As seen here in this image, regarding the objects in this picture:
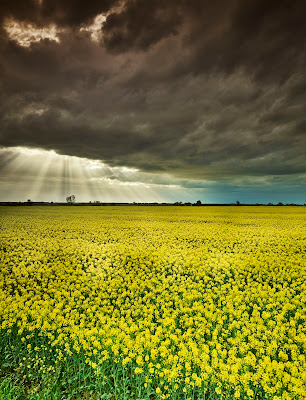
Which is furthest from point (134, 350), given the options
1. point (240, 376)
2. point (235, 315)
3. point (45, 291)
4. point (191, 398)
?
point (45, 291)

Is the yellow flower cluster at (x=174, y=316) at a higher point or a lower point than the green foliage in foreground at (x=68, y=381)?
higher

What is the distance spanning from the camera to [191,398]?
5180 millimetres

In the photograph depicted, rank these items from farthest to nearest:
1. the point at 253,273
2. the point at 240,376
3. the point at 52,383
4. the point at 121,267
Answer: the point at 121,267
the point at 253,273
the point at 52,383
the point at 240,376

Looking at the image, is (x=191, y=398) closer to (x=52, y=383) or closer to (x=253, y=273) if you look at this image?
(x=52, y=383)

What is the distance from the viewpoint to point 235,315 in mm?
7852

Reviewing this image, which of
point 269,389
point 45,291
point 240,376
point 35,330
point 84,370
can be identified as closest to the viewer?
point 269,389

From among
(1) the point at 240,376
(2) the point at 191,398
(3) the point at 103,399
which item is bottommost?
(3) the point at 103,399

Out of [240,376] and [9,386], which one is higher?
[240,376]

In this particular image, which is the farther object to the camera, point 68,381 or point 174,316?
point 174,316

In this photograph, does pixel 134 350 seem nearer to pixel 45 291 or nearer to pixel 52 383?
pixel 52 383

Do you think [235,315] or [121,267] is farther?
[121,267]

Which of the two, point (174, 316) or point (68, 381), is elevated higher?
point (174, 316)

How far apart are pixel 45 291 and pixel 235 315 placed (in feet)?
26.1

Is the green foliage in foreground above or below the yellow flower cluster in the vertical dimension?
below
